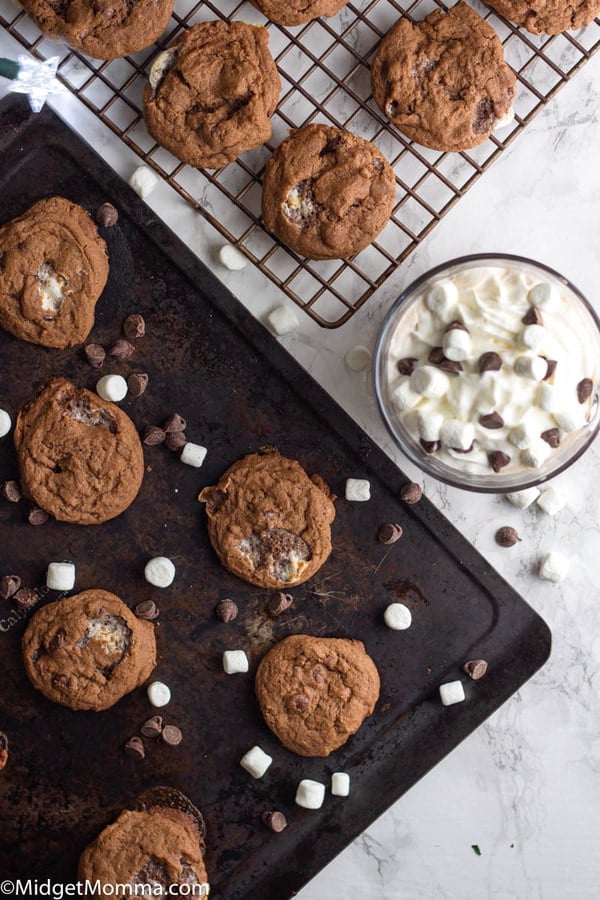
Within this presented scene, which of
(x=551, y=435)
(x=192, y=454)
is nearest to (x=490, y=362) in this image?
(x=551, y=435)

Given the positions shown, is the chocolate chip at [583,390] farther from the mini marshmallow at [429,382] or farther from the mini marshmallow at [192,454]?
the mini marshmallow at [192,454]

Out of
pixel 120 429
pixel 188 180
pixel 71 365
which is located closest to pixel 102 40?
pixel 188 180

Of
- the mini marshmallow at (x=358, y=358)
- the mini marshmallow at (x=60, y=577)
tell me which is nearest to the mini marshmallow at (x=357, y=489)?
the mini marshmallow at (x=358, y=358)

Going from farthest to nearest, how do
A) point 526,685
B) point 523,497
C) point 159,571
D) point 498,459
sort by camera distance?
point 526,685 < point 523,497 < point 159,571 < point 498,459

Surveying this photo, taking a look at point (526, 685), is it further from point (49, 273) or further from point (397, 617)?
point (49, 273)

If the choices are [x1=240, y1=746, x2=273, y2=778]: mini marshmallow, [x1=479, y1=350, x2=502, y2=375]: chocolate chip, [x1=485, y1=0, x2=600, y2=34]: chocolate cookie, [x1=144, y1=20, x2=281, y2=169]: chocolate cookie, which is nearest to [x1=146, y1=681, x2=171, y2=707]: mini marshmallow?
[x1=240, y1=746, x2=273, y2=778]: mini marshmallow

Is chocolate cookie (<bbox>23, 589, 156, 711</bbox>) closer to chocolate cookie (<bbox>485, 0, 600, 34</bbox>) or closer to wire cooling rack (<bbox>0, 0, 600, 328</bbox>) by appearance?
wire cooling rack (<bbox>0, 0, 600, 328</bbox>)

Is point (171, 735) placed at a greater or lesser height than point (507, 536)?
lesser
